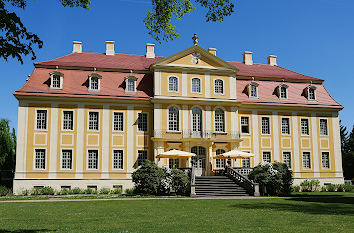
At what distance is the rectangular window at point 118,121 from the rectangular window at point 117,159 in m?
1.78

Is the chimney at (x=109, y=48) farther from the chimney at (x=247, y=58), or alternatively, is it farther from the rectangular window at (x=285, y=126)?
the rectangular window at (x=285, y=126)

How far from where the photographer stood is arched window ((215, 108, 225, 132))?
104ft

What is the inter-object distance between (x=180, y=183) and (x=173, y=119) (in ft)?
23.5

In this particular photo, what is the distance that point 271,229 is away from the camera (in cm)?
1048

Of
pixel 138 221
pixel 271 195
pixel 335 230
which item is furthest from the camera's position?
pixel 271 195

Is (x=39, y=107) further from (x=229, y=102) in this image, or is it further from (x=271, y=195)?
(x=271, y=195)

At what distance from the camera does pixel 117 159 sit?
30234 mm

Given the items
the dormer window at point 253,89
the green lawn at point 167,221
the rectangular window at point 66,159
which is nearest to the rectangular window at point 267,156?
the dormer window at point 253,89

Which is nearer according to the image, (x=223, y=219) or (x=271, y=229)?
(x=271, y=229)

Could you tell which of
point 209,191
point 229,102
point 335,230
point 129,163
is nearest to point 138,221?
point 335,230

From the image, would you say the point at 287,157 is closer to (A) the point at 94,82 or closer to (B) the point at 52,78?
(A) the point at 94,82

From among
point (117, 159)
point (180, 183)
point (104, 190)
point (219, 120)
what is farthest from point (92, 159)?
point (219, 120)

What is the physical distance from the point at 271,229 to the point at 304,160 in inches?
960

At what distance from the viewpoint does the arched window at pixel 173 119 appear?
30828 millimetres
